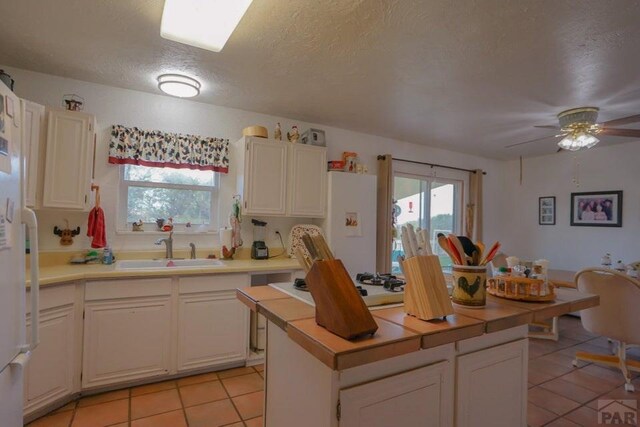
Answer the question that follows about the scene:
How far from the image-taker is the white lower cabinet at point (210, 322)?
8.05ft

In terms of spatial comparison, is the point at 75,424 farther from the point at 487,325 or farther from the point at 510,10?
the point at 510,10

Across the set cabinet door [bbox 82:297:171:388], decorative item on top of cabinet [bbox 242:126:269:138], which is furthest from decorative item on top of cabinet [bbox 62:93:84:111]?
cabinet door [bbox 82:297:171:388]

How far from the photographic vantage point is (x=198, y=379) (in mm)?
2498

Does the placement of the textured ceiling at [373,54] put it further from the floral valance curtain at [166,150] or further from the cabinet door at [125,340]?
the cabinet door at [125,340]

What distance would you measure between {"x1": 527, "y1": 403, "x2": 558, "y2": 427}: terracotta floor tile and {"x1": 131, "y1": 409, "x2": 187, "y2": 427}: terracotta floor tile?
2.14 m

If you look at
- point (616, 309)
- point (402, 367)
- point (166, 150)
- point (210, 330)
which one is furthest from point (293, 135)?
point (616, 309)

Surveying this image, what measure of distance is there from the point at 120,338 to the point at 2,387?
1.18m

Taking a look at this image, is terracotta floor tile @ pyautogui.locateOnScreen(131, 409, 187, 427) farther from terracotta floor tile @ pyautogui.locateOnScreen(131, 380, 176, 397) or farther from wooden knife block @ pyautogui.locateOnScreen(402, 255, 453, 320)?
wooden knife block @ pyautogui.locateOnScreen(402, 255, 453, 320)

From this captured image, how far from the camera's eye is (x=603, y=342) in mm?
3377

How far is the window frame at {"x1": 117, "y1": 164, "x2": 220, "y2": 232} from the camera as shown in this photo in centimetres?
281

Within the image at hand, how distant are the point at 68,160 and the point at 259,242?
63.9 inches

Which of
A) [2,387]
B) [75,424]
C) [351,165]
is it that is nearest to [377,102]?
[351,165]

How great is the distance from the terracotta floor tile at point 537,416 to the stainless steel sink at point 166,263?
7.90 feet

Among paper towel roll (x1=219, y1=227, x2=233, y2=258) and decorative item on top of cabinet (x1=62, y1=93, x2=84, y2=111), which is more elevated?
decorative item on top of cabinet (x1=62, y1=93, x2=84, y2=111)
